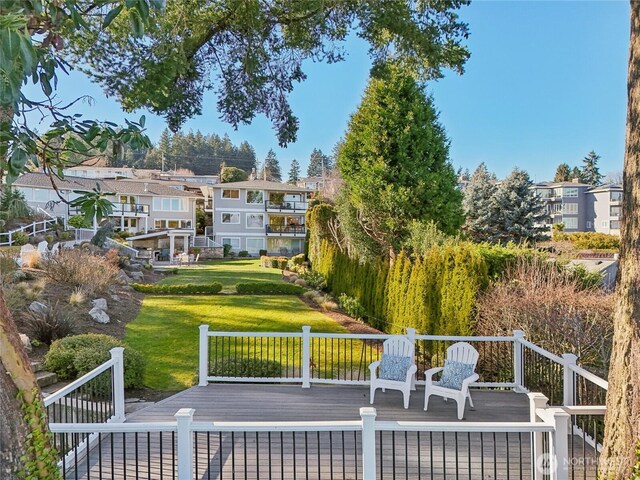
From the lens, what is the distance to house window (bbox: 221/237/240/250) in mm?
37656

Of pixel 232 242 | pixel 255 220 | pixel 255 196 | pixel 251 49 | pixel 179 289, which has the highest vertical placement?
pixel 255 196

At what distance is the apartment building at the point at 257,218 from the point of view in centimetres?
3756

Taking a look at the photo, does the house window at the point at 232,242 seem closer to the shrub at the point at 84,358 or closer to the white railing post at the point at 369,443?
the shrub at the point at 84,358

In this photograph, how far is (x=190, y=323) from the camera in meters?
12.7

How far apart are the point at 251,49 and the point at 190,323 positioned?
337 inches

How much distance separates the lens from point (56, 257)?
1370 centimetres

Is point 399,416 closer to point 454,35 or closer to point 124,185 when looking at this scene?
point 454,35

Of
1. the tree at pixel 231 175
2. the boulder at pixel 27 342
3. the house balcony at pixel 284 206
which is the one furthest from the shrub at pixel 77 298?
the tree at pixel 231 175

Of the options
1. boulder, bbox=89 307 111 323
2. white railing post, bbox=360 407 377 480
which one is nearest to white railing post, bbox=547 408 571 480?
white railing post, bbox=360 407 377 480

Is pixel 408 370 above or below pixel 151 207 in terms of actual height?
below

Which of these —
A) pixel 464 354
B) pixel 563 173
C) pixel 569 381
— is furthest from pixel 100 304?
pixel 563 173

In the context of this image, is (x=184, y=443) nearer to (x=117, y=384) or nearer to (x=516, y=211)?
(x=117, y=384)

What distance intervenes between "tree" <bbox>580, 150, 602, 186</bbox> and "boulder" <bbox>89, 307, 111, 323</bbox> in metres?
64.8

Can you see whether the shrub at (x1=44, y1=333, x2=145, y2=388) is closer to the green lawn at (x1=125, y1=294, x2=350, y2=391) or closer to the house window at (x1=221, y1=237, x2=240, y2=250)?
the green lawn at (x1=125, y1=294, x2=350, y2=391)
